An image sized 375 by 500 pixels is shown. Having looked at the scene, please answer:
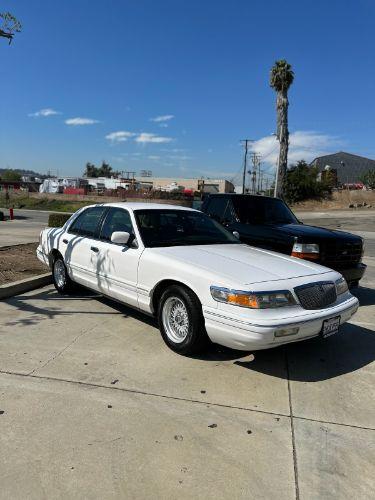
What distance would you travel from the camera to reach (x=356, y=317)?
20.9 ft

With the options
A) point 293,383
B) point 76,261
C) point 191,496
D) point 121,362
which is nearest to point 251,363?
point 293,383

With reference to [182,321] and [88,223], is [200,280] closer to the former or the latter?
[182,321]

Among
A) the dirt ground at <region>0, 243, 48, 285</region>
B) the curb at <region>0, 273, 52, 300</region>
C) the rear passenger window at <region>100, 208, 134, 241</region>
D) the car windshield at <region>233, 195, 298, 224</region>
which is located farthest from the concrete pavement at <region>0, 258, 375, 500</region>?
the car windshield at <region>233, 195, 298, 224</region>

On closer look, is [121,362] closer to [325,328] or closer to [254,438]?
[254,438]

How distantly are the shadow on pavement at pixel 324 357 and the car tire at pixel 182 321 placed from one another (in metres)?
0.51

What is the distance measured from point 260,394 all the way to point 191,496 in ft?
4.67

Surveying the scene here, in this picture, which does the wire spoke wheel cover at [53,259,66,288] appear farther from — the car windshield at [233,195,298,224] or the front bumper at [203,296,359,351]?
the front bumper at [203,296,359,351]

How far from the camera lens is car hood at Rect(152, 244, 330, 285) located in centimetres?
430

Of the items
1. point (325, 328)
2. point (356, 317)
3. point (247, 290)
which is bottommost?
point (356, 317)

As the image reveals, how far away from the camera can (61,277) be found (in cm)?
689

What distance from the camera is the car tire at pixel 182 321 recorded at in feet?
14.3

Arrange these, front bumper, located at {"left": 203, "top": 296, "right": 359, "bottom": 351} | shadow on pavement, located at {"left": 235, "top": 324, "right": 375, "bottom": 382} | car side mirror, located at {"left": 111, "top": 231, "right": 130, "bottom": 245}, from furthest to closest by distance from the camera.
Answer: car side mirror, located at {"left": 111, "top": 231, "right": 130, "bottom": 245}, shadow on pavement, located at {"left": 235, "top": 324, "right": 375, "bottom": 382}, front bumper, located at {"left": 203, "top": 296, "right": 359, "bottom": 351}

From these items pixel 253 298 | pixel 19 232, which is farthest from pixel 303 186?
pixel 253 298

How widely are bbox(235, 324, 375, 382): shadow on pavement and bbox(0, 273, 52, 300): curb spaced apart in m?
3.81
